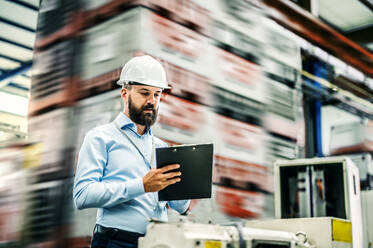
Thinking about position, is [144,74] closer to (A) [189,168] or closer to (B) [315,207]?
(A) [189,168]

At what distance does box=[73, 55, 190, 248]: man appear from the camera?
1781 millimetres

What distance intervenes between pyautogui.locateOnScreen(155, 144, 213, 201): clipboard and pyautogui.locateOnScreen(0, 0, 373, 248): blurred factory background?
2.80ft

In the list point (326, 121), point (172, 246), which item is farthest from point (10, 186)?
point (326, 121)

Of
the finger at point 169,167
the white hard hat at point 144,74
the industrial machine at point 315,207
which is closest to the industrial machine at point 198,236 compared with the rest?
the industrial machine at point 315,207

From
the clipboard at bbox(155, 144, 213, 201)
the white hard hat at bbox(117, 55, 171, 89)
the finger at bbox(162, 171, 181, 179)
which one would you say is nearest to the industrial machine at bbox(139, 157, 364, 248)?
the clipboard at bbox(155, 144, 213, 201)

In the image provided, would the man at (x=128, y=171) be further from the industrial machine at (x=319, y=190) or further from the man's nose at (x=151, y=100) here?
the industrial machine at (x=319, y=190)

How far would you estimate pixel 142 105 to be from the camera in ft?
6.58

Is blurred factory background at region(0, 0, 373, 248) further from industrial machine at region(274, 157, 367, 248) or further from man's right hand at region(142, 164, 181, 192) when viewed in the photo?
man's right hand at region(142, 164, 181, 192)

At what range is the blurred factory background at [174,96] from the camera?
2.80 m

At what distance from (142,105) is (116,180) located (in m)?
0.33

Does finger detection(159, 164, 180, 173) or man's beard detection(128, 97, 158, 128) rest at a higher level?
man's beard detection(128, 97, 158, 128)

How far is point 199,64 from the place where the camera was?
10.1 feet

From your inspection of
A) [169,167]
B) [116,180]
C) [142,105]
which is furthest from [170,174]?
[142,105]

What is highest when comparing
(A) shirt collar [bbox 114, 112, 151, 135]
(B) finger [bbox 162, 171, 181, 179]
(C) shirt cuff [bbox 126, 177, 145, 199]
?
(A) shirt collar [bbox 114, 112, 151, 135]
